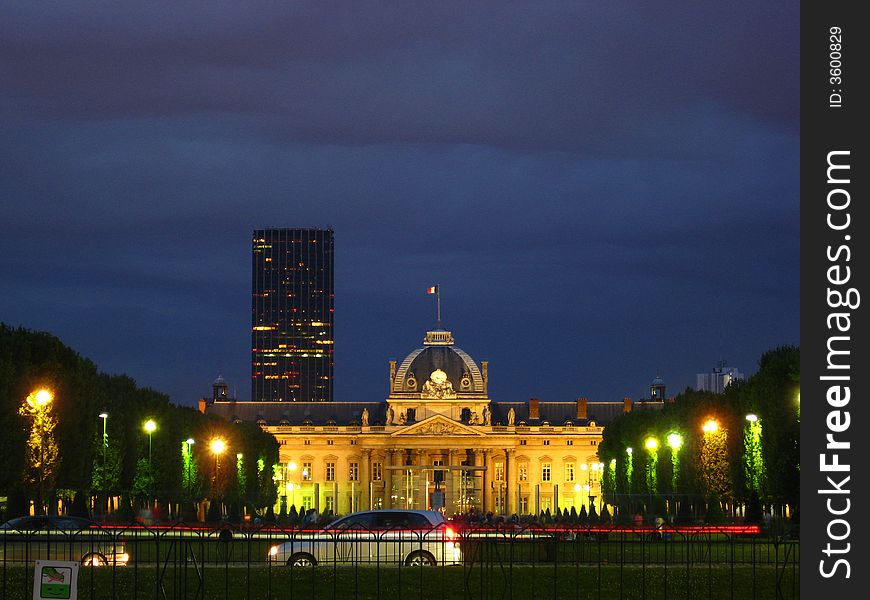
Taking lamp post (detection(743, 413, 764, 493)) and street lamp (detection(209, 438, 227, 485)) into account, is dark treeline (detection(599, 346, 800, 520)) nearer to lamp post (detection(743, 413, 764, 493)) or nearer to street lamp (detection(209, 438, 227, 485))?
lamp post (detection(743, 413, 764, 493))

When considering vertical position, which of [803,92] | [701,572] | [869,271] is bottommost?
[701,572]

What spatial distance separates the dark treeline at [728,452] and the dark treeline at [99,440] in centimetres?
2758

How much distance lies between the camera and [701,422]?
10275 centimetres

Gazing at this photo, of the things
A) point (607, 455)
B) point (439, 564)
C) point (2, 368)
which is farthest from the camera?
point (607, 455)

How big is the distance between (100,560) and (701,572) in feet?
48.0

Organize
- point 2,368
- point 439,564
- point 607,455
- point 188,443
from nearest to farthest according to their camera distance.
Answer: point 439,564 < point 2,368 < point 188,443 < point 607,455

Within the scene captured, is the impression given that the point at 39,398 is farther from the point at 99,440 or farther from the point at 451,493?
the point at 451,493

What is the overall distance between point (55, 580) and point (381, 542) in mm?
16645

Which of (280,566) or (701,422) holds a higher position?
(701,422)

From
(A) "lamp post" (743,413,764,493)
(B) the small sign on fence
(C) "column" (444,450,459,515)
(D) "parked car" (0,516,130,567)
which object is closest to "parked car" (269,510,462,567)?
(D) "parked car" (0,516,130,567)

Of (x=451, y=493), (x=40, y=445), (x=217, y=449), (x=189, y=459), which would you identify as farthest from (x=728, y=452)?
(x=451, y=493)

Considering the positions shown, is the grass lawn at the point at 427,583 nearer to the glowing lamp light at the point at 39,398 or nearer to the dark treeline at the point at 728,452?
the glowing lamp light at the point at 39,398

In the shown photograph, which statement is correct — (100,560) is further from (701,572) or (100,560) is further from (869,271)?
(869,271)


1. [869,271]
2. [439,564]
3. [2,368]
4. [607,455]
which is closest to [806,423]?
[869,271]
